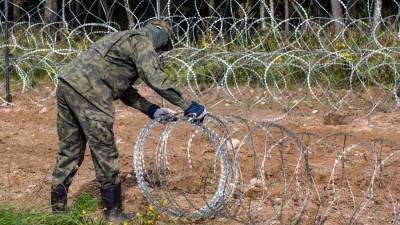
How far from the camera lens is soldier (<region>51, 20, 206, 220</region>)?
5.13 metres

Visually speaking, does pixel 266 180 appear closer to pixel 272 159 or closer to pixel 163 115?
pixel 272 159

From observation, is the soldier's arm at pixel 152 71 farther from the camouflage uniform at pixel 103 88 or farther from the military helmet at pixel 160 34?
the military helmet at pixel 160 34

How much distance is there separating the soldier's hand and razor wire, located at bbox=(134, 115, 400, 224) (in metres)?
0.07

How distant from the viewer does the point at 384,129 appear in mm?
8477

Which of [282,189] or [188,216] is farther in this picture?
[282,189]

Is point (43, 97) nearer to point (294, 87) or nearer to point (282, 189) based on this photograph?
point (294, 87)

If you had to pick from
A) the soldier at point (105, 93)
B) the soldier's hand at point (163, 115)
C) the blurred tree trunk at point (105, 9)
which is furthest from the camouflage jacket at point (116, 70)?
the blurred tree trunk at point (105, 9)

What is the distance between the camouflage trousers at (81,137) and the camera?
207 inches

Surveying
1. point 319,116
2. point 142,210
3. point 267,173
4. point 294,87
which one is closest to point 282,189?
point 267,173

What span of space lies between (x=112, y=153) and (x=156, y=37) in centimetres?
85

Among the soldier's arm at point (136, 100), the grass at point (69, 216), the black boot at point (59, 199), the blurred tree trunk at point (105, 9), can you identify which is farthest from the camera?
the blurred tree trunk at point (105, 9)

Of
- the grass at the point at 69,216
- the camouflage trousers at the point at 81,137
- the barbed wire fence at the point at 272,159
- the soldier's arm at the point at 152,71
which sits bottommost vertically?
the barbed wire fence at the point at 272,159

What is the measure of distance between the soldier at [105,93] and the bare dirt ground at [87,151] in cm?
43

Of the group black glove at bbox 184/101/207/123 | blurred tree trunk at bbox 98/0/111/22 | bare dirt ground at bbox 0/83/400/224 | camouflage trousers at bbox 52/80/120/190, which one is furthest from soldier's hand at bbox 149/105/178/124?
blurred tree trunk at bbox 98/0/111/22
